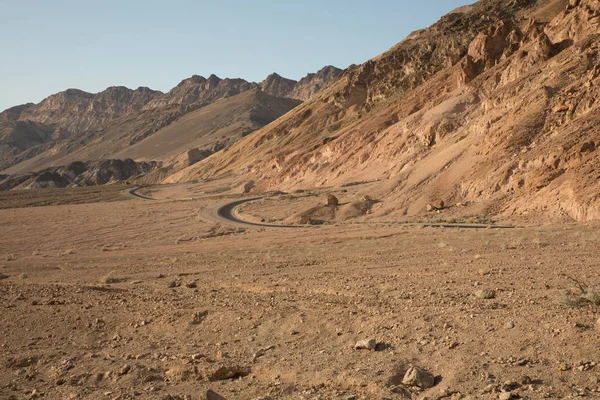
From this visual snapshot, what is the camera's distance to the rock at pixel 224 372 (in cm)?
718

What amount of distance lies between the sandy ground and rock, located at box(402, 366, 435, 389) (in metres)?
0.10

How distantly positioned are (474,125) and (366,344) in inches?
1106

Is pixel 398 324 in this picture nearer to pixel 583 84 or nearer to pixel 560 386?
pixel 560 386

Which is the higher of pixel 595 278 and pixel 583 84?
pixel 583 84

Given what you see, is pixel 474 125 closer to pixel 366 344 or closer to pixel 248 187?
pixel 366 344

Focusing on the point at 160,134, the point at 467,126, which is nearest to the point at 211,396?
the point at 467,126

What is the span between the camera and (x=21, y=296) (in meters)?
11.7

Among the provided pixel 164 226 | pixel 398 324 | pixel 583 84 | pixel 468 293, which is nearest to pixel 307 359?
pixel 398 324

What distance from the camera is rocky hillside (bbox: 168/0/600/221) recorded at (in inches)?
944

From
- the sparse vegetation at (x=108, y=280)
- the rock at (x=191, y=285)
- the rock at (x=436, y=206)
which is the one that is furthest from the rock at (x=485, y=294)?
the rock at (x=436, y=206)

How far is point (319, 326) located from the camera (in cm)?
866

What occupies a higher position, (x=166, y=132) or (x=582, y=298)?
(x=166, y=132)

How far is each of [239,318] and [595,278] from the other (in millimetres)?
6362

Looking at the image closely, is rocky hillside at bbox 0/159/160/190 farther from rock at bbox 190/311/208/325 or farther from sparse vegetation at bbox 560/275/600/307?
sparse vegetation at bbox 560/275/600/307
